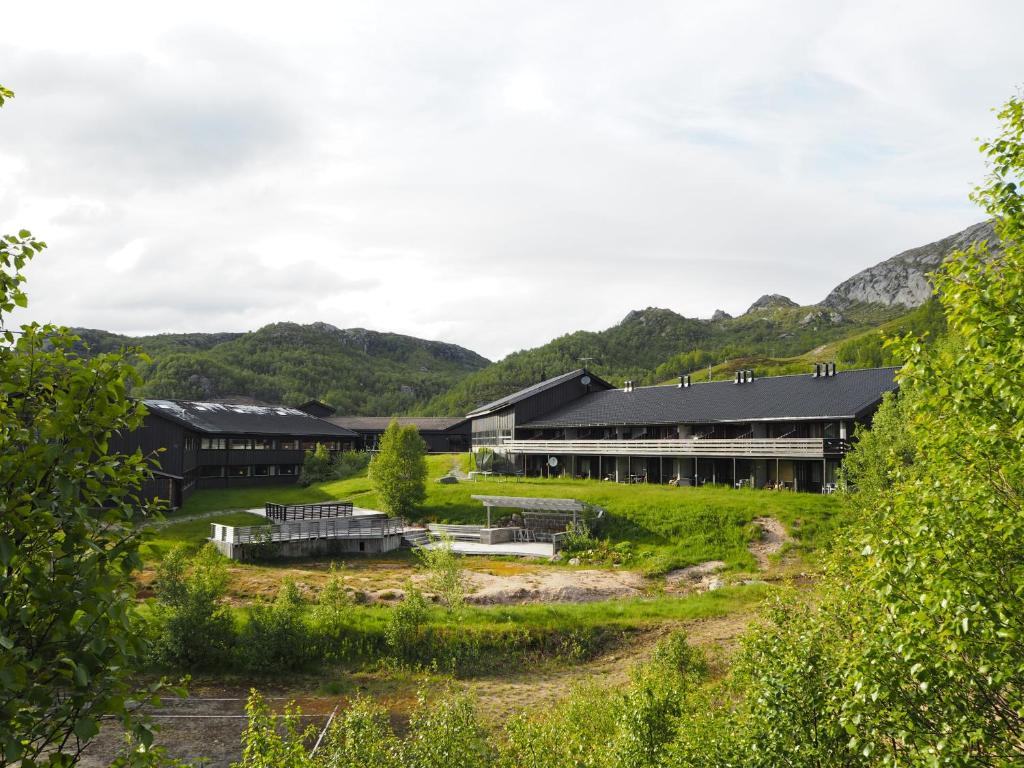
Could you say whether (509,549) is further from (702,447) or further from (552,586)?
(702,447)

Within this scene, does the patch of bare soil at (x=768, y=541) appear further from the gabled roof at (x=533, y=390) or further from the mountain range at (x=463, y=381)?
the mountain range at (x=463, y=381)

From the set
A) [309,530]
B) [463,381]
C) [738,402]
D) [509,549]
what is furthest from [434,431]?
[463,381]

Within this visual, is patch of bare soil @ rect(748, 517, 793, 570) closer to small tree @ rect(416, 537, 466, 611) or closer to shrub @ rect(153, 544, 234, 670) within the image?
small tree @ rect(416, 537, 466, 611)

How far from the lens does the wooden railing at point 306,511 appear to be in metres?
45.2

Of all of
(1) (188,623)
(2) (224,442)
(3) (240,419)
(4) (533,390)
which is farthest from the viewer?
(4) (533,390)

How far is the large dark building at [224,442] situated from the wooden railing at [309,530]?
12.0m

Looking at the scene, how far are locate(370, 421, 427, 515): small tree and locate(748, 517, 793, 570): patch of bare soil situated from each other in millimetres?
23840

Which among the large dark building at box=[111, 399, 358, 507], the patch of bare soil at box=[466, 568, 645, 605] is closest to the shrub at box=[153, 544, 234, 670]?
the patch of bare soil at box=[466, 568, 645, 605]

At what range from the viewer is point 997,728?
7.70m

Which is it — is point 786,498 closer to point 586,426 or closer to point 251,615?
point 586,426

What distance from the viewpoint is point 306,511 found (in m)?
47.5

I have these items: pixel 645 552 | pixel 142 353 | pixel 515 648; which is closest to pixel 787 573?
pixel 645 552

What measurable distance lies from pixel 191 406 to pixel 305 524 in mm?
29912

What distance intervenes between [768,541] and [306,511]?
30715 mm
